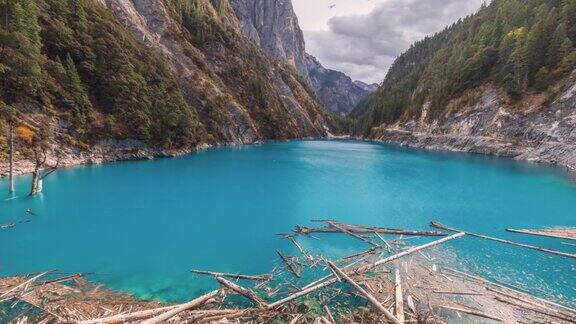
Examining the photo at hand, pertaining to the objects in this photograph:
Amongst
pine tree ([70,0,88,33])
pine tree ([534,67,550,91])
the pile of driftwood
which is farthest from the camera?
pine tree ([534,67,550,91])

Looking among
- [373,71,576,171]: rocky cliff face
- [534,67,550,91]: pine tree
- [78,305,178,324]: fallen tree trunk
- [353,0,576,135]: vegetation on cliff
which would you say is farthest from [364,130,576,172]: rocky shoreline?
[78,305,178,324]: fallen tree trunk

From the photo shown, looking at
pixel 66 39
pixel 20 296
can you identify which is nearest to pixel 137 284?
pixel 20 296

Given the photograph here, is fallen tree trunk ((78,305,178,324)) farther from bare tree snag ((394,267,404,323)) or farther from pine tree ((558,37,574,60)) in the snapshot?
pine tree ((558,37,574,60))

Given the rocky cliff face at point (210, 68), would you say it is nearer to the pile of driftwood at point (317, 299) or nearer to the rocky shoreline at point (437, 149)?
the rocky shoreline at point (437, 149)

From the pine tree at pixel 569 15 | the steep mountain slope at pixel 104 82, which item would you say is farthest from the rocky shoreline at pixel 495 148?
the steep mountain slope at pixel 104 82

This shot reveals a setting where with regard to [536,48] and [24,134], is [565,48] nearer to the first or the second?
[536,48]

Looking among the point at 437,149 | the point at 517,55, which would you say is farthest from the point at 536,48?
the point at 437,149

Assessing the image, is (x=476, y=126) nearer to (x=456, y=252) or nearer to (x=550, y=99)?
(x=550, y=99)
